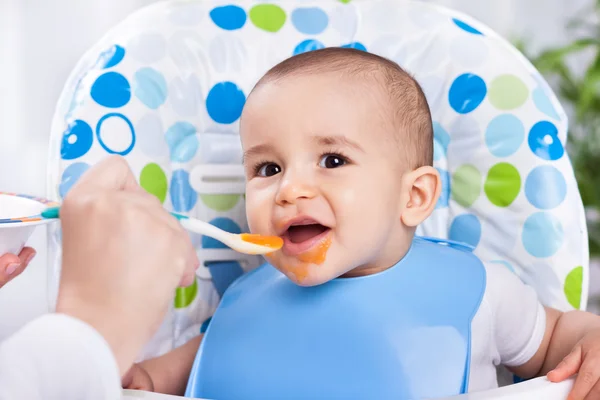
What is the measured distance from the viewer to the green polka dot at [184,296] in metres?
0.91

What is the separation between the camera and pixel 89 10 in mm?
1710

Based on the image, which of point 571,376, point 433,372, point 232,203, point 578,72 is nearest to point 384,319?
point 433,372

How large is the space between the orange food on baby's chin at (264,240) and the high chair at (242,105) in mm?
265

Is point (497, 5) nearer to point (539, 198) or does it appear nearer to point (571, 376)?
point (539, 198)

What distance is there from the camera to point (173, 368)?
0.84 m

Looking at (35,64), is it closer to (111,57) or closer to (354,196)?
(111,57)

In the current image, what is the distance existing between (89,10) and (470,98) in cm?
109

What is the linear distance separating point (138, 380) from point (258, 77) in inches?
16.6

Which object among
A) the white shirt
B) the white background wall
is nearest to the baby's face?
the white shirt

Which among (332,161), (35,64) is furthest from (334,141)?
(35,64)

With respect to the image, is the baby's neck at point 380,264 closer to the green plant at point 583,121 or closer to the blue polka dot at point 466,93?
the blue polka dot at point 466,93

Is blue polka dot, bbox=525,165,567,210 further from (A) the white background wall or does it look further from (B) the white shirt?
(A) the white background wall

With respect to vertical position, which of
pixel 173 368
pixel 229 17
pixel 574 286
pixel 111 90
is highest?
pixel 229 17

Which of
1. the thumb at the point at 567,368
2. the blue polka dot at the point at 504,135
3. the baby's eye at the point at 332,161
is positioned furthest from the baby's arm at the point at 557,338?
the baby's eye at the point at 332,161
